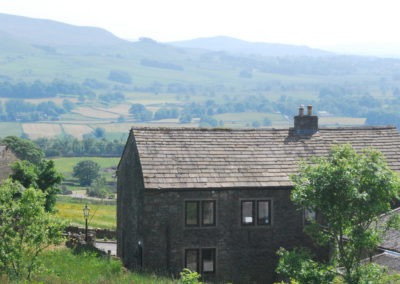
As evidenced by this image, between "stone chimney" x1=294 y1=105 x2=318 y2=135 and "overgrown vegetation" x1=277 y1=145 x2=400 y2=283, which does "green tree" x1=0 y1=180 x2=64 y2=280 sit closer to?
"overgrown vegetation" x1=277 y1=145 x2=400 y2=283

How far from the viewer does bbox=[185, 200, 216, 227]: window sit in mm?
35500

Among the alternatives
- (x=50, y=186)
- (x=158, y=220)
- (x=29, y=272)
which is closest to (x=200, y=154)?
(x=158, y=220)

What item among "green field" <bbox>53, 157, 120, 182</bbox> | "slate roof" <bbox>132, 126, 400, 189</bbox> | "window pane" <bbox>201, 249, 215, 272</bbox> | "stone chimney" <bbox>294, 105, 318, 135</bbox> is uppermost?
"stone chimney" <bbox>294, 105, 318, 135</bbox>

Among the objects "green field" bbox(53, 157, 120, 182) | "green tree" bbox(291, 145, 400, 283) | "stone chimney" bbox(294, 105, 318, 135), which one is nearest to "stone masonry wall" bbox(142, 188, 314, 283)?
"stone chimney" bbox(294, 105, 318, 135)

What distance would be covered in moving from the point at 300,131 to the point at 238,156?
15.6 feet

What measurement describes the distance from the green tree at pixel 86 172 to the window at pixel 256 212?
12954cm

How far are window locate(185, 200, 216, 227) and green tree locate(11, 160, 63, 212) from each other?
62.9 ft

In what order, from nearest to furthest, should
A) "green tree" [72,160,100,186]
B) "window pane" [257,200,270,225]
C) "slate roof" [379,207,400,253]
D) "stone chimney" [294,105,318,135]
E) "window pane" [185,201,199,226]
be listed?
"slate roof" [379,207,400,253] < "window pane" [185,201,199,226] < "window pane" [257,200,270,225] < "stone chimney" [294,105,318,135] < "green tree" [72,160,100,186]

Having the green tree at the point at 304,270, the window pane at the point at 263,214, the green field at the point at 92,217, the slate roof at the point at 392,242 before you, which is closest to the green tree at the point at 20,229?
the green tree at the point at 304,270

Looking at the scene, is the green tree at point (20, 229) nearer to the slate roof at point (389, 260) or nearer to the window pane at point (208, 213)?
the window pane at point (208, 213)

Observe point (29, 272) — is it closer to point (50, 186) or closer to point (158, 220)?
A: point (158, 220)

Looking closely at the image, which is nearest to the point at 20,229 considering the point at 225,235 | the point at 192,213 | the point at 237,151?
the point at 192,213

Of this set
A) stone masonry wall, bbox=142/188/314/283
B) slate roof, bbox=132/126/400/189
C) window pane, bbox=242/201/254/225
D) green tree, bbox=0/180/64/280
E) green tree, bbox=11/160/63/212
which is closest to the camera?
green tree, bbox=0/180/64/280

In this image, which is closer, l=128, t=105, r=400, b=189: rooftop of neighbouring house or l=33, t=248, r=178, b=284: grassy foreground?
l=33, t=248, r=178, b=284: grassy foreground
